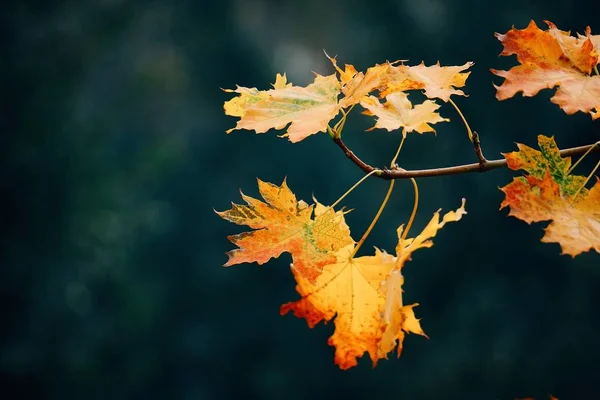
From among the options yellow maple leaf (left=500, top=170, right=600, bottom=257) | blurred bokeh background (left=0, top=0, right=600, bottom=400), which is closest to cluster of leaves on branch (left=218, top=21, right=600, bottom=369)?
yellow maple leaf (left=500, top=170, right=600, bottom=257)

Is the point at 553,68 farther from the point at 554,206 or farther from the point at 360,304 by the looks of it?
the point at 360,304

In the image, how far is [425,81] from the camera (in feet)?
1.75

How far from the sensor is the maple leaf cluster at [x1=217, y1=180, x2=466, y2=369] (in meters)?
0.49

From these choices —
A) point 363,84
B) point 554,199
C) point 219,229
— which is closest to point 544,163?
point 554,199

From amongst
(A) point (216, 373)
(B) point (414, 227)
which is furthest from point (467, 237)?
(A) point (216, 373)

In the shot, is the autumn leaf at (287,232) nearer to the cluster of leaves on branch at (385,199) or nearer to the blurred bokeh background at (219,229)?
the cluster of leaves on branch at (385,199)

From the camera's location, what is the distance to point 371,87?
48 cm

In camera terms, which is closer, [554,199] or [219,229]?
[554,199]

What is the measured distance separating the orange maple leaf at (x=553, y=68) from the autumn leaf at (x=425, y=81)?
1.5 inches

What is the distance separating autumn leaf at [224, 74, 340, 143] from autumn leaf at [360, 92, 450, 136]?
3 cm

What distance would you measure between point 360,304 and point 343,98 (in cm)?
18

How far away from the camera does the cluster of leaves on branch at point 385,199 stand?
0.44 metres

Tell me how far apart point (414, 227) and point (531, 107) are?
50.8 inches

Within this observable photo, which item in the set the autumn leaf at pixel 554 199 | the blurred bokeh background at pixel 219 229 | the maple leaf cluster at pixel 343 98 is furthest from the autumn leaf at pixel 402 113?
the blurred bokeh background at pixel 219 229
